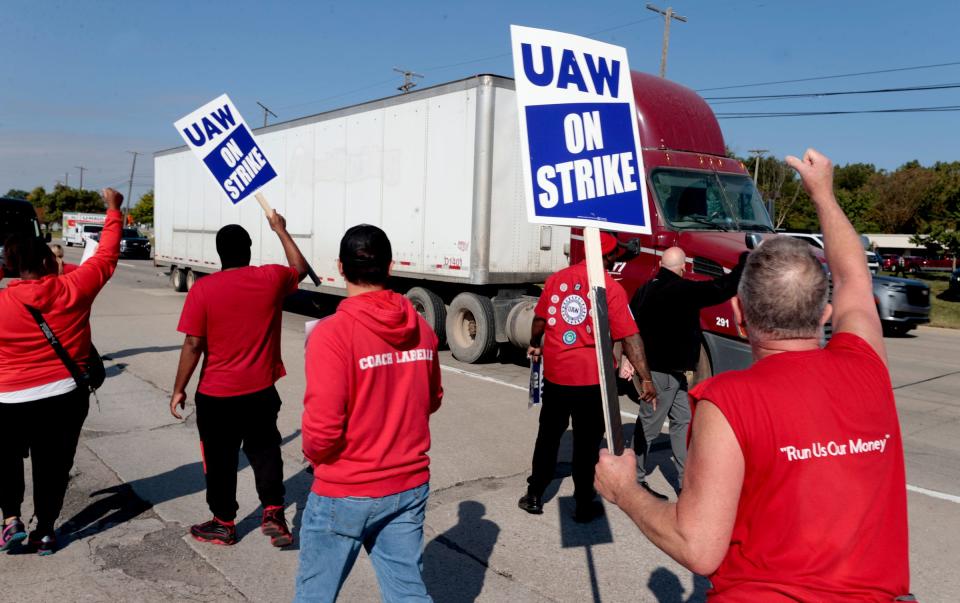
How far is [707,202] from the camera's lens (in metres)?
9.33

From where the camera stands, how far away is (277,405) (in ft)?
14.7

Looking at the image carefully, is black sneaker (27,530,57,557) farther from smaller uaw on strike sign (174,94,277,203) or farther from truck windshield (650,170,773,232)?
truck windshield (650,170,773,232)

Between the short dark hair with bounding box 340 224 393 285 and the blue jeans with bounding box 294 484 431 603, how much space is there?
0.80 m

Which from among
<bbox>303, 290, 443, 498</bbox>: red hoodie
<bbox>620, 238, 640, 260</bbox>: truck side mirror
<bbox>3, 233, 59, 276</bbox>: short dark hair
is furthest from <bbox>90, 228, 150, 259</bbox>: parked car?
<bbox>303, 290, 443, 498</bbox>: red hoodie

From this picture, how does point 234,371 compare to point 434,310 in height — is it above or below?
above

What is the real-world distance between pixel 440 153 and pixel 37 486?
7740 millimetres

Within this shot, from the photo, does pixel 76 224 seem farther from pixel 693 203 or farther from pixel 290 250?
pixel 290 250

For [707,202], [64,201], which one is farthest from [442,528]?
[64,201]

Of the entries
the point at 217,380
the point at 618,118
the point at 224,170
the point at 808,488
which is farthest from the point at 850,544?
the point at 224,170

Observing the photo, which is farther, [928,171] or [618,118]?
[928,171]

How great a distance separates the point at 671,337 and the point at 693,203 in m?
4.22

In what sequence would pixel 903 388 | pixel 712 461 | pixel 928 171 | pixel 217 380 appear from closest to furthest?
pixel 712 461 < pixel 217 380 < pixel 903 388 < pixel 928 171

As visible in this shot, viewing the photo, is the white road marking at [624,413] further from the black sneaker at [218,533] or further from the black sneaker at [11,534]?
the black sneaker at [11,534]

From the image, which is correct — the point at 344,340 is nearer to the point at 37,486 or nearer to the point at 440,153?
the point at 37,486
